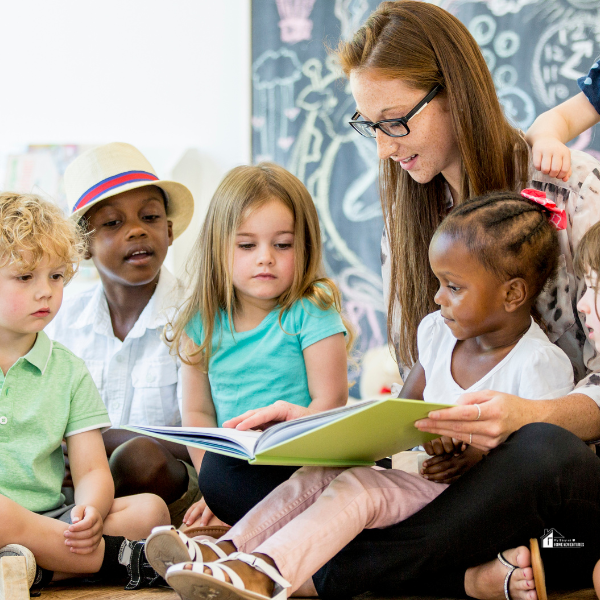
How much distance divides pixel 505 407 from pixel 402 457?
0.98 m

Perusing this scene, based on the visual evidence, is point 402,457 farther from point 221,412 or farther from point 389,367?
point 389,367

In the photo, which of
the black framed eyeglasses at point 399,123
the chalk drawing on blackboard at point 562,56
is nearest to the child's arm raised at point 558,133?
the black framed eyeglasses at point 399,123

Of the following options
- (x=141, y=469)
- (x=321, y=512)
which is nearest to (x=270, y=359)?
(x=141, y=469)

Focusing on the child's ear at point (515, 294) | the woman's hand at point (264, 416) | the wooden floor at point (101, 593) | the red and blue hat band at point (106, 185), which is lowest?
the wooden floor at point (101, 593)

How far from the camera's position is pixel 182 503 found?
1.71 meters

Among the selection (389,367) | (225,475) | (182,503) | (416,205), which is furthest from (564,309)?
(389,367)

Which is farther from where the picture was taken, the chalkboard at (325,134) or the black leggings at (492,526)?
the chalkboard at (325,134)

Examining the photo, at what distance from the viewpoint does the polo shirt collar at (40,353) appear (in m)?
1.42

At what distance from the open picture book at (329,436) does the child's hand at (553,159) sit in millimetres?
552

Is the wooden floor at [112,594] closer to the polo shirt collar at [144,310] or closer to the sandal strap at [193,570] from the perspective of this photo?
the sandal strap at [193,570]

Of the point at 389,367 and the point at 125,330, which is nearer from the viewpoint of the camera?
the point at 125,330

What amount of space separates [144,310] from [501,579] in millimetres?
1154

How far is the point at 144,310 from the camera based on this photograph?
6.32 ft

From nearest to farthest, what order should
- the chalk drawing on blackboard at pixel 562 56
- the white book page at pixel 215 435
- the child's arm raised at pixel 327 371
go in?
the white book page at pixel 215 435, the child's arm raised at pixel 327 371, the chalk drawing on blackboard at pixel 562 56
